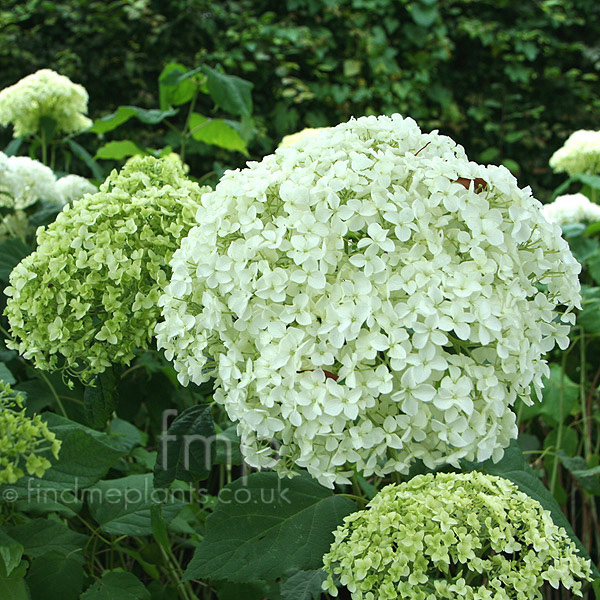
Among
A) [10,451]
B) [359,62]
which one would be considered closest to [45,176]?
[10,451]

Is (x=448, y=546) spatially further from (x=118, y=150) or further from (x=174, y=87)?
(x=118, y=150)

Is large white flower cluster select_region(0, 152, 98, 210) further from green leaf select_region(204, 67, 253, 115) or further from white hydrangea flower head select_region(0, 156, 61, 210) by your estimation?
green leaf select_region(204, 67, 253, 115)

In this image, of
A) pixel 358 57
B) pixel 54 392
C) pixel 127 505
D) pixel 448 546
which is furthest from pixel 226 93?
pixel 358 57

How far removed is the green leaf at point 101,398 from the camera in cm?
119

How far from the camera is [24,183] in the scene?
181 cm

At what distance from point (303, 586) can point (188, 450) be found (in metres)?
0.28

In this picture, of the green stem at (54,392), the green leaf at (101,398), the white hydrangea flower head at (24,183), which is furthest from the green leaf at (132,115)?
the green leaf at (101,398)

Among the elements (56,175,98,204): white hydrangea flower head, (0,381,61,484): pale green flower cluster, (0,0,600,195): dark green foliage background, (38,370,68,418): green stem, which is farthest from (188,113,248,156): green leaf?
(0,0,600,195): dark green foliage background

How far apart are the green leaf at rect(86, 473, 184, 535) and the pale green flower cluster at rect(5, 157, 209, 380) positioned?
0.26 m

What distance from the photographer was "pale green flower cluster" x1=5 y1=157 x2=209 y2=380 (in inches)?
43.2

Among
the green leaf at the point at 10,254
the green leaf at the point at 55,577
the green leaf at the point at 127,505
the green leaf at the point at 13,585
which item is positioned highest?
the green leaf at the point at 10,254

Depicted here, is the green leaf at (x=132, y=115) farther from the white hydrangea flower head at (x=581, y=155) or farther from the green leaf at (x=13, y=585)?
the white hydrangea flower head at (x=581, y=155)

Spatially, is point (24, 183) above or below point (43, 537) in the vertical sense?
above

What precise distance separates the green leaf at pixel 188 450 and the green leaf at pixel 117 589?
0.19 meters
